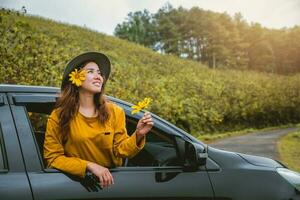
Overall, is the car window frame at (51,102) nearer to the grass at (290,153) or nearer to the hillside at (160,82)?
the hillside at (160,82)

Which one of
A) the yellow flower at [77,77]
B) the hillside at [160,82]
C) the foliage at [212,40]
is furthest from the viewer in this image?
the foliage at [212,40]

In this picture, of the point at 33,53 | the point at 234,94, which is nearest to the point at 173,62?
the point at 234,94

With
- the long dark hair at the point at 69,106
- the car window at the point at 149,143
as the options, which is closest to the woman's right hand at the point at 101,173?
the long dark hair at the point at 69,106

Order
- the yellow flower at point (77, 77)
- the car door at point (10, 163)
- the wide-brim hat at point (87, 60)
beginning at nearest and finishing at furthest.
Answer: the car door at point (10, 163), the yellow flower at point (77, 77), the wide-brim hat at point (87, 60)

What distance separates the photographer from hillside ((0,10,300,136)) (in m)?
10.5

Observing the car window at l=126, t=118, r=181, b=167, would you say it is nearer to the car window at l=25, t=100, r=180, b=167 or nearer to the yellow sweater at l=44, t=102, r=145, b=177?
the car window at l=25, t=100, r=180, b=167

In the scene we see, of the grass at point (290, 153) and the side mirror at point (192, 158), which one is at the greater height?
the side mirror at point (192, 158)

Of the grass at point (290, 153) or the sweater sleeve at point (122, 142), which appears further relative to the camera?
the grass at point (290, 153)

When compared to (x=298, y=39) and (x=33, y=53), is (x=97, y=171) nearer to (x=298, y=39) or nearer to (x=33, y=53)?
(x=33, y=53)

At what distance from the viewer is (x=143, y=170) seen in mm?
3312

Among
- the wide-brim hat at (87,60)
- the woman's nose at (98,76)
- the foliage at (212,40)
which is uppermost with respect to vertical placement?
the foliage at (212,40)

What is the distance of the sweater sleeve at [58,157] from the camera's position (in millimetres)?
3059

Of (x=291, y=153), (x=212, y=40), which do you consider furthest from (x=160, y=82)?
(x=212, y=40)

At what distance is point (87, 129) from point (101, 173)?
1.01 feet
